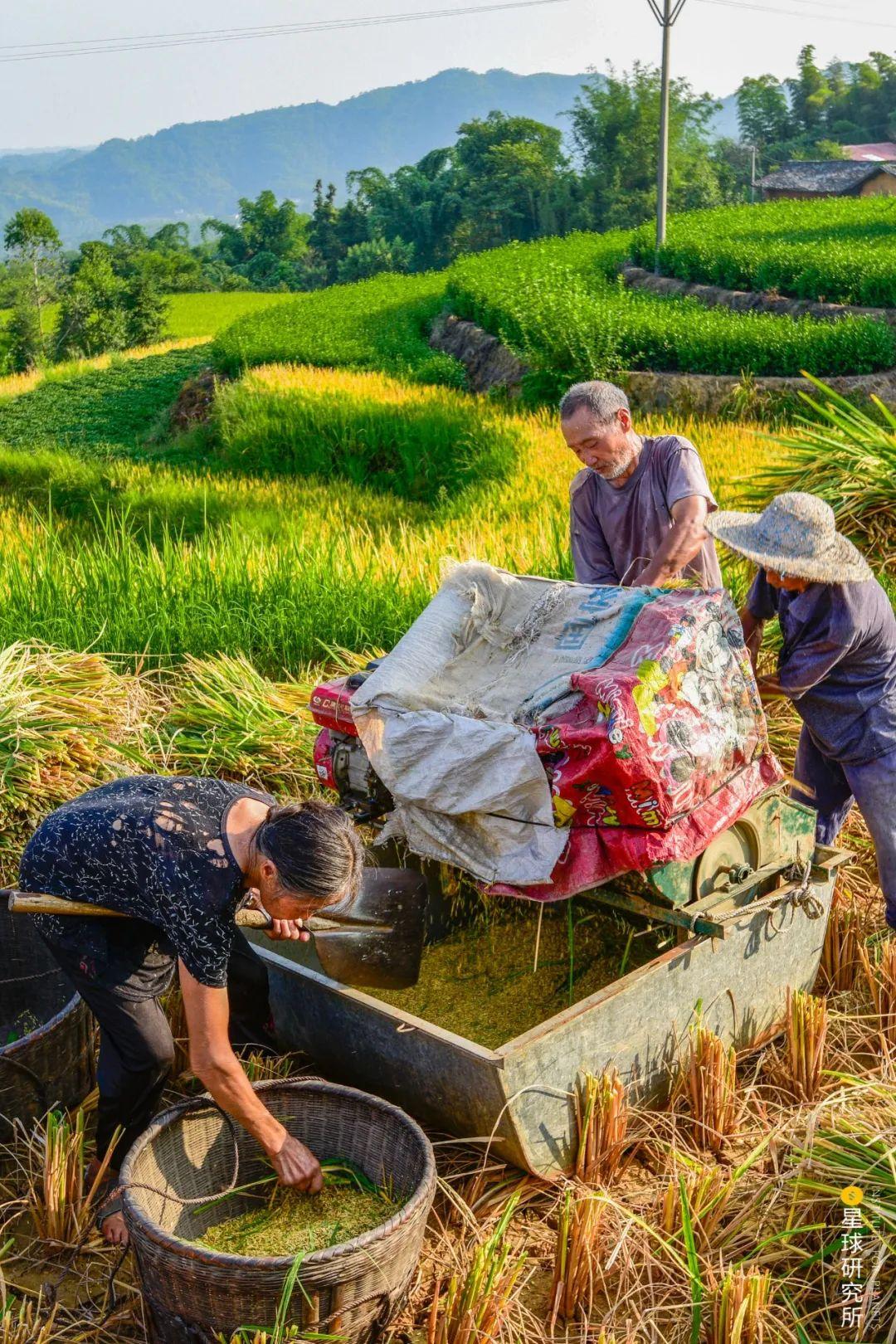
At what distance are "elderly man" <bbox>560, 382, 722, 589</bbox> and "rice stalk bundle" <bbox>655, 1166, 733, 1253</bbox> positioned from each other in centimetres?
155

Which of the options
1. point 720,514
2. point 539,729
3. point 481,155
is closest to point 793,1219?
point 539,729

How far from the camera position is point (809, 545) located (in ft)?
10.2

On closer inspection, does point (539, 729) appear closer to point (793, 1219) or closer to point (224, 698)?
point (793, 1219)

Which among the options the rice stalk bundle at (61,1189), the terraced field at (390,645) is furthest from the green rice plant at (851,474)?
the rice stalk bundle at (61,1189)

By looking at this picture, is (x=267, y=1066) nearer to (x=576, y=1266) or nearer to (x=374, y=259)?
(x=576, y=1266)

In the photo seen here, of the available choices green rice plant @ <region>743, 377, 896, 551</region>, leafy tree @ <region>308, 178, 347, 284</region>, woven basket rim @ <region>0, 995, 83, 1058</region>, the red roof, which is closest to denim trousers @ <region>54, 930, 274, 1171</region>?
woven basket rim @ <region>0, 995, 83, 1058</region>

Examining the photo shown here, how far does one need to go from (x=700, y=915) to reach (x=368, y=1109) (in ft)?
2.91

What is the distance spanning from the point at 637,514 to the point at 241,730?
171 cm

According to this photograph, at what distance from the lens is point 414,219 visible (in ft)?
152

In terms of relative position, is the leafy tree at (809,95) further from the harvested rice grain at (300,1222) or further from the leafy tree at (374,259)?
the harvested rice grain at (300,1222)

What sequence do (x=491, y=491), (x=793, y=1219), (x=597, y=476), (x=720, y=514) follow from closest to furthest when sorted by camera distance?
(x=793, y=1219) → (x=720, y=514) → (x=597, y=476) → (x=491, y=491)

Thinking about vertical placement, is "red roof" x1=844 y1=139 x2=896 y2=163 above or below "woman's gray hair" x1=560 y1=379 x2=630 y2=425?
above

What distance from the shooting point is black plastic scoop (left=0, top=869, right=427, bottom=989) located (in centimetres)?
296

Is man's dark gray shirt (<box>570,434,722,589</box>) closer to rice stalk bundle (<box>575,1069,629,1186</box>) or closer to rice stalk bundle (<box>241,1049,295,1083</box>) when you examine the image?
rice stalk bundle (<box>575,1069,629,1186</box>)
